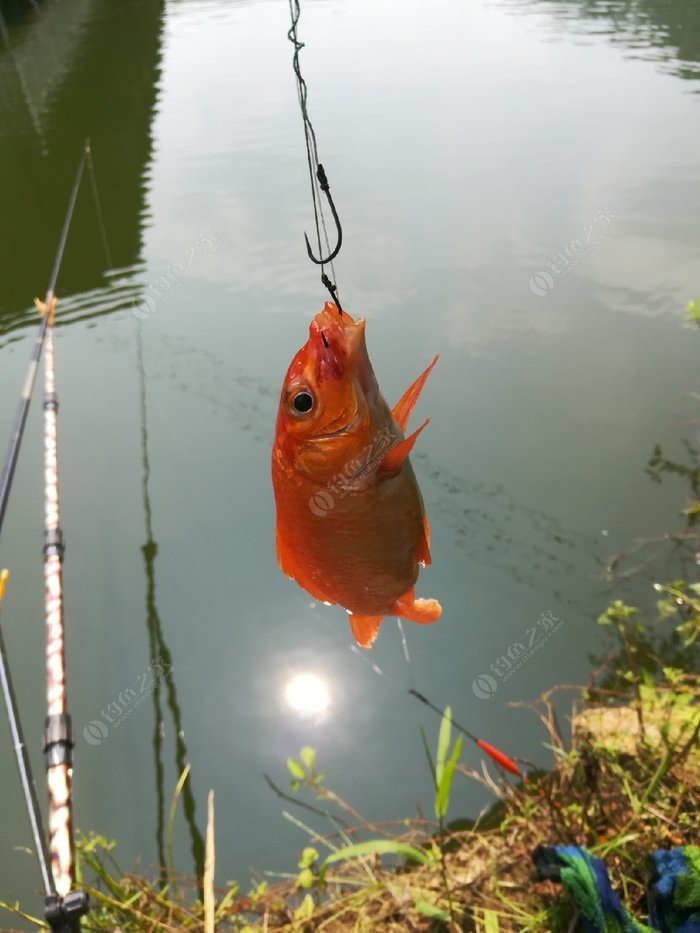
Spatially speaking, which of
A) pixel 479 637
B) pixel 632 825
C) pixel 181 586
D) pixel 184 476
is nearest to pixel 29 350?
pixel 184 476

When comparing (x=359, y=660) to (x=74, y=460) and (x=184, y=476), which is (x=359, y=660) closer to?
(x=184, y=476)

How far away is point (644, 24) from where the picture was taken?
52.3 feet

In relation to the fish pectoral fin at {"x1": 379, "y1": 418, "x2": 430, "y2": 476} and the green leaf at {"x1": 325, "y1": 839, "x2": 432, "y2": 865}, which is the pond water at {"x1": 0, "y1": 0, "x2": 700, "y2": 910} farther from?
the fish pectoral fin at {"x1": 379, "y1": 418, "x2": 430, "y2": 476}

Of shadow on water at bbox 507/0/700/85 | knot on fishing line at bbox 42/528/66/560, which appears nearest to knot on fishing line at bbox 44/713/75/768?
knot on fishing line at bbox 42/528/66/560

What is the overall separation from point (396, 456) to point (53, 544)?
2123mm

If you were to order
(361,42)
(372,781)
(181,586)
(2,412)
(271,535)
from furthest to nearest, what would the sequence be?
1. (361,42)
2. (2,412)
3. (271,535)
4. (181,586)
5. (372,781)

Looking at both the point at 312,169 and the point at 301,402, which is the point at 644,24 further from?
the point at 301,402

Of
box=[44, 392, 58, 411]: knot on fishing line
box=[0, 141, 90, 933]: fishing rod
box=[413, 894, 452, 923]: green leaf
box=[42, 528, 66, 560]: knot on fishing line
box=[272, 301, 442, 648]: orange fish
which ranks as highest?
box=[272, 301, 442, 648]: orange fish

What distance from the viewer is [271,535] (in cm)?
450

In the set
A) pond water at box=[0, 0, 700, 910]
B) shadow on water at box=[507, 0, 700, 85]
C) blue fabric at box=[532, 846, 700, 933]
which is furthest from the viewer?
shadow on water at box=[507, 0, 700, 85]

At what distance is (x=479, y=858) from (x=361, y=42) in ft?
61.0

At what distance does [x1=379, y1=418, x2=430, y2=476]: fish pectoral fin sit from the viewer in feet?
3.51

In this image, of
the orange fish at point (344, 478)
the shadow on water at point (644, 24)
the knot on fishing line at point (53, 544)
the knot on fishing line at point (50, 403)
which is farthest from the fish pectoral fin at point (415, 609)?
the shadow on water at point (644, 24)

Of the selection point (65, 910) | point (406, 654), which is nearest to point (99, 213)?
point (406, 654)
